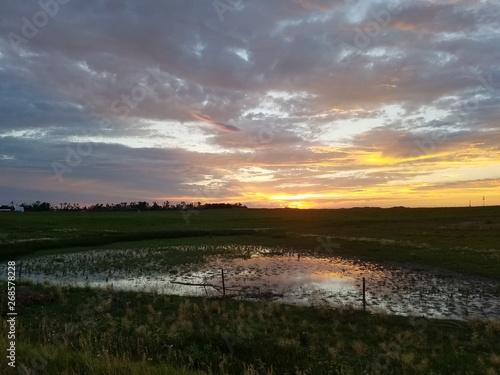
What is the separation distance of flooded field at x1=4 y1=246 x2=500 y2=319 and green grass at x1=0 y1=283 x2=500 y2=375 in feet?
11.9

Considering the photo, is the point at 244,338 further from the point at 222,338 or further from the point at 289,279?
the point at 289,279

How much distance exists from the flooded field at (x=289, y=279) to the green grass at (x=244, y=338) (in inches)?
143

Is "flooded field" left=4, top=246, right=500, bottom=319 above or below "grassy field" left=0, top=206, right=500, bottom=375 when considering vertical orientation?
below

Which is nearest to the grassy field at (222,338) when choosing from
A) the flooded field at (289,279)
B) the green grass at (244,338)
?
the green grass at (244,338)

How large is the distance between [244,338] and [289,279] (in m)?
16.4

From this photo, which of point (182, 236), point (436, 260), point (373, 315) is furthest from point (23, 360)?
point (182, 236)

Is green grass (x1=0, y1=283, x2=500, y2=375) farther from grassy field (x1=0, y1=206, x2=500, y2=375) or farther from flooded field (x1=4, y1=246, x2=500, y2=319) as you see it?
flooded field (x1=4, y1=246, x2=500, y2=319)

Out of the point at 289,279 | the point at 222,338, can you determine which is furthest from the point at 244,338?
the point at 289,279

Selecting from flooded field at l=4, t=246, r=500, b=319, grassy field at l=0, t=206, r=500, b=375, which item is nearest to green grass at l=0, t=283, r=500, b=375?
grassy field at l=0, t=206, r=500, b=375

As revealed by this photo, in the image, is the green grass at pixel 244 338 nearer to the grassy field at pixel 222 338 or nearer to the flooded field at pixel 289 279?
the grassy field at pixel 222 338

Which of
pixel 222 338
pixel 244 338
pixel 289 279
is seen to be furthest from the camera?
pixel 289 279

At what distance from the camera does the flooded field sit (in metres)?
22.5

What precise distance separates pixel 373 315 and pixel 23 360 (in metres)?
15.3

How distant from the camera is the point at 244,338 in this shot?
14438 mm
